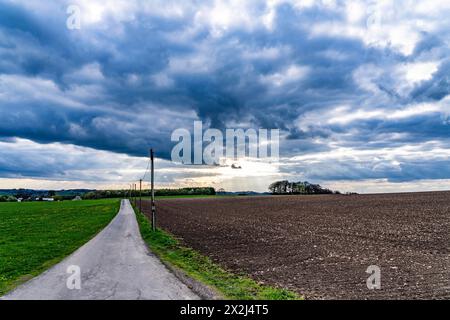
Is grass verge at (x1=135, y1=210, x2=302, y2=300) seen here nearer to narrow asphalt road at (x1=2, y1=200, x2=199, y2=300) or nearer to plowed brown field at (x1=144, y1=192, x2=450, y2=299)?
plowed brown field at (x1=144, y1=192, x2=450, y2=299)

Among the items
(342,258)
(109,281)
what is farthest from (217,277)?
(342,258)

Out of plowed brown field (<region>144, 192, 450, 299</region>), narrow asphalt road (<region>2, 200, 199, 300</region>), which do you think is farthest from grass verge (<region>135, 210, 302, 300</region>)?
narrow asphalt road (<region>2, 200, 199, 300</region>)

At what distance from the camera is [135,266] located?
1611 centimetres

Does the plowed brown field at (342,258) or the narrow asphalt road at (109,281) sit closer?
the narrow asphalt road at (109,281)

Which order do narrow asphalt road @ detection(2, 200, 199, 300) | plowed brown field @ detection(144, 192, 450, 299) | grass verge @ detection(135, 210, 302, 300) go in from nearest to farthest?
narrow asphalt road @ detection(2, 200, 199, 300) → grass verge @ detection(135, 210, 302, 300) → plowed brown field @ detection(144, 192, 450, 299)

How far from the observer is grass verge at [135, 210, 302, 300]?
11273 millimetres

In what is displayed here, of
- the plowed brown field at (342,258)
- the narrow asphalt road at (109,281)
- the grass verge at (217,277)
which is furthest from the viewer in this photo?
the plowed brown field at (342,258)

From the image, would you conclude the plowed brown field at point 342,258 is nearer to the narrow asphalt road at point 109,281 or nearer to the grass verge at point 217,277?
the grass verge at point 217,277

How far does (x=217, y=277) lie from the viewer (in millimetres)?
14211

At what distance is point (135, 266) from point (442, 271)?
12277 millimetres

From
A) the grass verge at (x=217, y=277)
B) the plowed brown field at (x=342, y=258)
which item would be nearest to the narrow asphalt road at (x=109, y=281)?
the grass verge at (x=217, y=277)

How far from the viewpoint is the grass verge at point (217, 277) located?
11.3 metres
